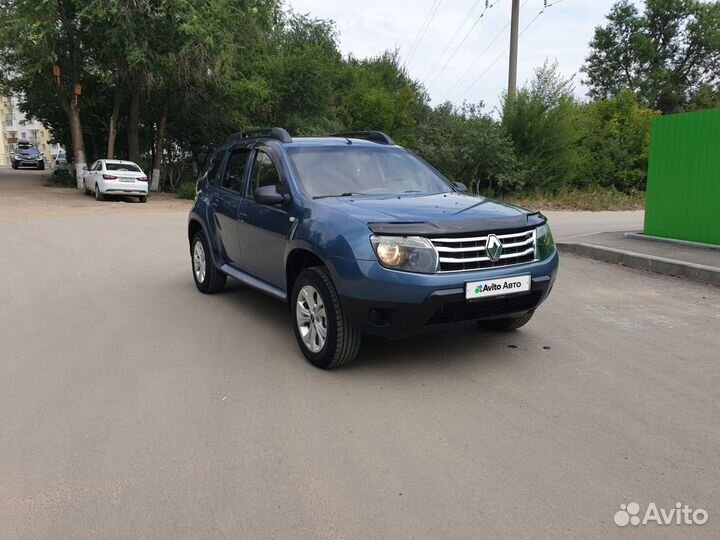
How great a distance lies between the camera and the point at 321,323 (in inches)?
189

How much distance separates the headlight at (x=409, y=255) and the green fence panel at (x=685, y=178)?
300 inches

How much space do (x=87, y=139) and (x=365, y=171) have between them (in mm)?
37294

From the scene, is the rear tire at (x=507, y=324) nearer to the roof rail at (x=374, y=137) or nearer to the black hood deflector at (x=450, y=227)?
the black hood deflector at (x=450, y=227)

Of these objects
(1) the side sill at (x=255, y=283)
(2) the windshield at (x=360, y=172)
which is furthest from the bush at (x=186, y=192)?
(2) the windshield at (x=360, y=172)

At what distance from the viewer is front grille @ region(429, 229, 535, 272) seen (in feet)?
14.3

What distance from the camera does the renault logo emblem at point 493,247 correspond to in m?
4.52

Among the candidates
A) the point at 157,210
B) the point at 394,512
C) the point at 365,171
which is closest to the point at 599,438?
the point at 394,512

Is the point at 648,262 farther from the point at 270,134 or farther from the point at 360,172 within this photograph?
the point at 270,134

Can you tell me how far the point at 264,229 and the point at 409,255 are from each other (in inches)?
75.6

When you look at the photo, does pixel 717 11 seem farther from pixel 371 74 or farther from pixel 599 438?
pixel 599 438

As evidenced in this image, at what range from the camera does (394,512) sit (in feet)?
9.50

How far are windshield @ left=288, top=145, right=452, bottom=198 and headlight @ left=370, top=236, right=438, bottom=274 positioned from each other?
1.23 meters

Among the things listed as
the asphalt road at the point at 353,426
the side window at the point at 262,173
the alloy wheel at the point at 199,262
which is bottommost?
the asphalt road at the point at 353,426

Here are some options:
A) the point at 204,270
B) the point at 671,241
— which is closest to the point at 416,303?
the point at 204,270
